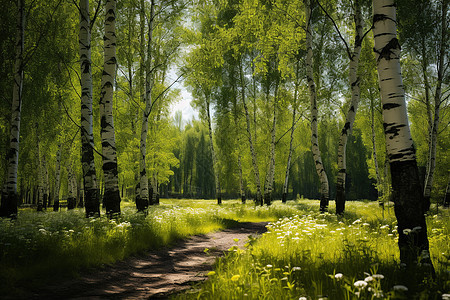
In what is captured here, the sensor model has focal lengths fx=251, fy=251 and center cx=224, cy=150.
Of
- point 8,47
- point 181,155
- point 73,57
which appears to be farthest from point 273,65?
point 181,155

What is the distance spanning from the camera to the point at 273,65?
22.2 meters

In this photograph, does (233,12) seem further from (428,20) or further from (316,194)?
(316,194)

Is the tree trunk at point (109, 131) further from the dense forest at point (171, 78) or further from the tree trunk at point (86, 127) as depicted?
the tree trunk at point (86, 127)

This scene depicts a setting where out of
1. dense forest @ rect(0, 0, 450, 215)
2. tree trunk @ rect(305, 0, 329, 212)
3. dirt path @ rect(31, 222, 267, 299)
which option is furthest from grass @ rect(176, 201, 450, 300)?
tree trunk @ rect(305, 0, 329, 212)

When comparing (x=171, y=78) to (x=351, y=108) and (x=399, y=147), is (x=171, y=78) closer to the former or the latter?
(x=351, y=108)

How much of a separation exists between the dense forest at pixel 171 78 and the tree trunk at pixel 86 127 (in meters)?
0.04

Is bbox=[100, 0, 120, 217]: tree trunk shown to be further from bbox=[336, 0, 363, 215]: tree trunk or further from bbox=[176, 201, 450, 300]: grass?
bbox=[336, 0, 363, 215]: tree trunk

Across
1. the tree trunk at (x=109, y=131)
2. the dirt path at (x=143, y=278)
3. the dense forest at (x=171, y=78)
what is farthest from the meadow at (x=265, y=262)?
the dense forest at (x=171, y=78)

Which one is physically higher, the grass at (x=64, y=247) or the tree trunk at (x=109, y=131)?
the tree trunk at (x=109, y=131)

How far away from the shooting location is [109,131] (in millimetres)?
8344

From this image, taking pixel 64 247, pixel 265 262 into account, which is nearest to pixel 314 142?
pixel 265 262

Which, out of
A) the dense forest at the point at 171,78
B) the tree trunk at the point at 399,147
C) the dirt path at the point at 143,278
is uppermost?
the dense forest at the point at 171,78

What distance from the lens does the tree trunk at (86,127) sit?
8578mm

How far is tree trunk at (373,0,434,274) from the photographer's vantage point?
3.44 m
